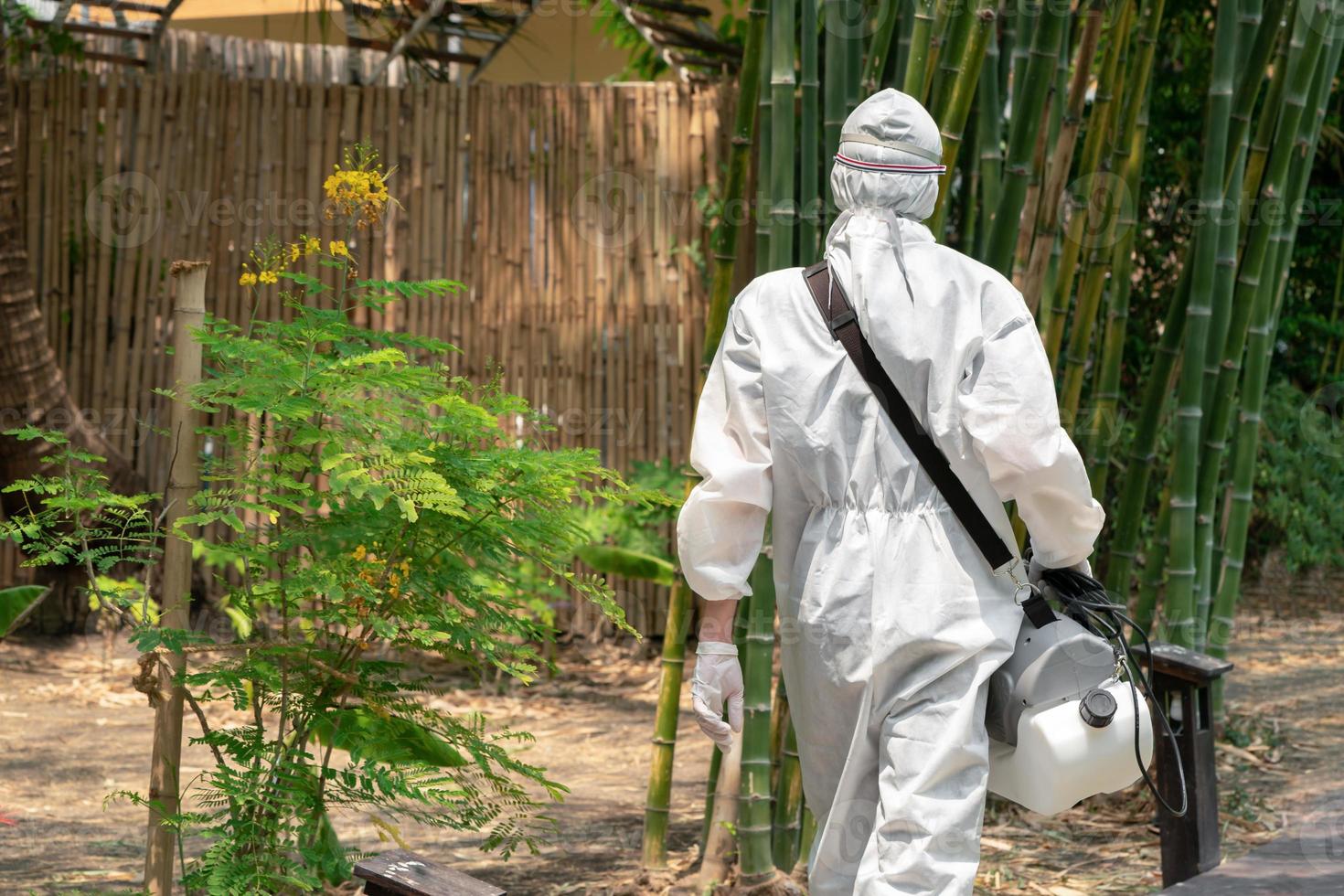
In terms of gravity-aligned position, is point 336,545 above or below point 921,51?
below

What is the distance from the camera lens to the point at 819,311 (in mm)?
2045

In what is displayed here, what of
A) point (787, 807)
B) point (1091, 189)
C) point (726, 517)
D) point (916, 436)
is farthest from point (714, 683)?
point (1091, 189)

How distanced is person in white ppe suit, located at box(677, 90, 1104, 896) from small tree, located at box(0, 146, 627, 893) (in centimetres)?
46

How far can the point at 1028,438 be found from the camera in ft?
6.26

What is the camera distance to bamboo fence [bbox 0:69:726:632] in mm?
5539

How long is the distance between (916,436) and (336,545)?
3.40 ft

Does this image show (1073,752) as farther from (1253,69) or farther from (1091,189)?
(1253,69)

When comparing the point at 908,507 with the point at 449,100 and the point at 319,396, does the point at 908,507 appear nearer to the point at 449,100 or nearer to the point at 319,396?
the point at 319,396

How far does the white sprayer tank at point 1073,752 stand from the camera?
1907mm

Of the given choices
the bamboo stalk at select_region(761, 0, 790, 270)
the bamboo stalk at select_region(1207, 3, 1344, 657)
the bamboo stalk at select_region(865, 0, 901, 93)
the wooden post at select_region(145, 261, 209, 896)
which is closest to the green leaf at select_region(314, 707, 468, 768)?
the wooden post at select_region(145, 261, 209, 896)

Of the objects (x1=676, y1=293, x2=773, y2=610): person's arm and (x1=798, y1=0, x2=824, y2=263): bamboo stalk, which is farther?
(x1=798, y1=0, x2=824, y2=263): bamboo stalk

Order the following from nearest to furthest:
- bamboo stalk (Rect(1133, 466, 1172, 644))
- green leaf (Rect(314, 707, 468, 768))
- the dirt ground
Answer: green leaf (Rect(314, 707, 468, 768)) < the dirt ground < bamboo stalk (Rect(1133, 466, 1172, 644))

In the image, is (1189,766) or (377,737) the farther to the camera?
(1189,766)

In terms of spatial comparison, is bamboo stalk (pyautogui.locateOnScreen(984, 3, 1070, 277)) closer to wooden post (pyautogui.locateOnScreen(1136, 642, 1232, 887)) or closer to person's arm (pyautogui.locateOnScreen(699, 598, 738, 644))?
wooden post (pyautogui.locateOnScreen(1136, 642, 1232, 887))
